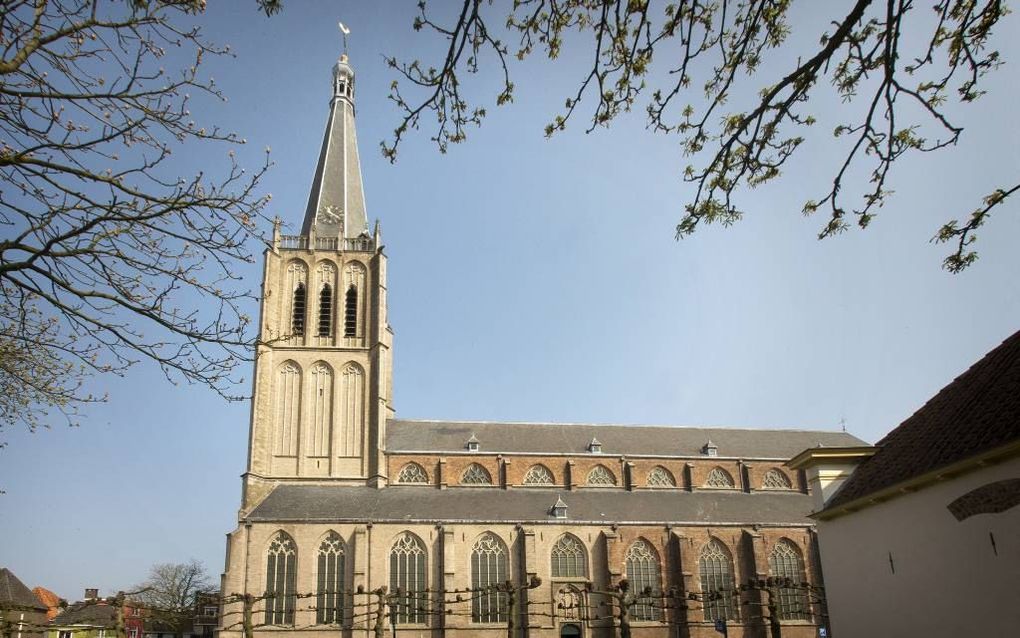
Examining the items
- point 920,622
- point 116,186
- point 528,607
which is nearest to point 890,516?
point 920,622

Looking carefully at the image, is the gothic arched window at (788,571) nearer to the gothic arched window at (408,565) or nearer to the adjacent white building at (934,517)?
the gothic arched window at (408,565)

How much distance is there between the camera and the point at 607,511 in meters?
33.3

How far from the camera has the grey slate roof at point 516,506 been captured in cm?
3088

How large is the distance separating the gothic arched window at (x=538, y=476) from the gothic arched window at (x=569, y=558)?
3864mm

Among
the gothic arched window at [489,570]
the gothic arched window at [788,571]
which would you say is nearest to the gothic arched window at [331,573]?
the gothic arched window at [489,570]

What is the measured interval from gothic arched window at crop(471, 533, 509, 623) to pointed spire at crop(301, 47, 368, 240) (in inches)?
647

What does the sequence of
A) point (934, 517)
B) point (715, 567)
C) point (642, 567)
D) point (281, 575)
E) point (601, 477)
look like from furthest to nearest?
point (601, 477) < point (715, 567) < point (642, 567) < point (281, 575) < point (934, 517)

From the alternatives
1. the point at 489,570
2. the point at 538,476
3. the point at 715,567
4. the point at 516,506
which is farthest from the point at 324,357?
the point at 715,567

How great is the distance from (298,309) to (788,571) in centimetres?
2515

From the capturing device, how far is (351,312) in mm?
36281

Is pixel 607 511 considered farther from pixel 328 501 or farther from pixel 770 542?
pixel 328 501

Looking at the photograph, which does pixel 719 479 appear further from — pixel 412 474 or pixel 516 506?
pixel 412 474

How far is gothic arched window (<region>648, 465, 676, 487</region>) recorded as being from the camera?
36469 mm

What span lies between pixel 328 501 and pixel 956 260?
2784 cm
